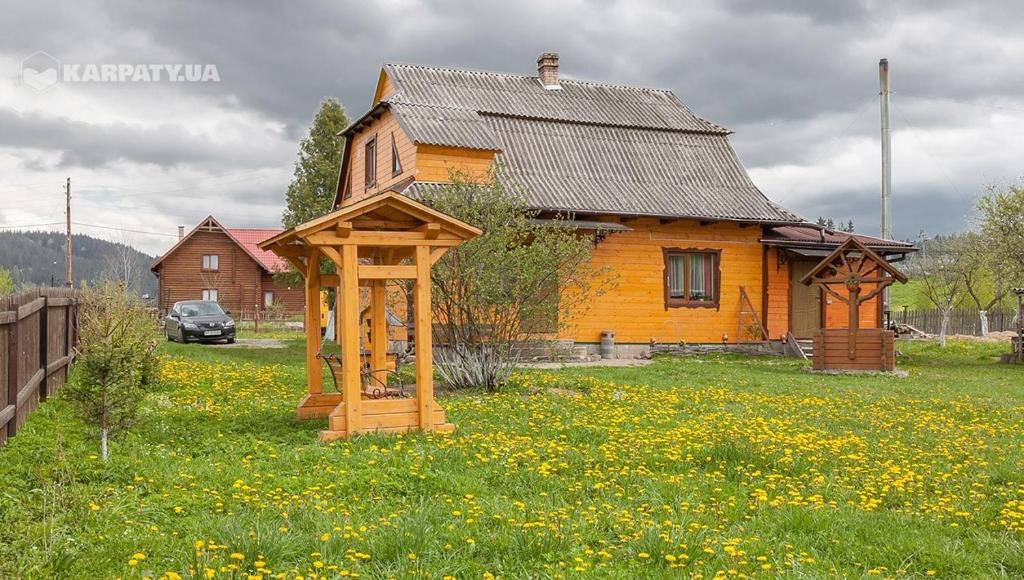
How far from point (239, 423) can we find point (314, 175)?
104 feet

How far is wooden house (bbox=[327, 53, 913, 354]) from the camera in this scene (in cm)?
2338

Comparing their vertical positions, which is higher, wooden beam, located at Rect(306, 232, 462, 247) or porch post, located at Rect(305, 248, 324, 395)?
wooden beam, located at Rect(306, 232, 462, 247)

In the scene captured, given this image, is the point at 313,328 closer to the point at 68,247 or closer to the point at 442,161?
the point at 442,161

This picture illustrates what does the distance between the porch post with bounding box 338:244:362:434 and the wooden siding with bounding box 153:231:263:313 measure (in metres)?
48.0

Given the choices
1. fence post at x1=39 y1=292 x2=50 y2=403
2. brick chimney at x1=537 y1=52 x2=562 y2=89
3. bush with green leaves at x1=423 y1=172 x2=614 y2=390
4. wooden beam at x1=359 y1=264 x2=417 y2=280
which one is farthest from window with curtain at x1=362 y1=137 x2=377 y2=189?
wooden beam at x1=359 y1=264 x2=417 y2=280

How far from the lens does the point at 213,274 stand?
55.7 meters

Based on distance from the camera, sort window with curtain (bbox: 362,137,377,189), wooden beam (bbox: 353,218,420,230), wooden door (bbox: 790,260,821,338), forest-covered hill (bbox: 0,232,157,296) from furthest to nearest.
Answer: forest-covered hill (bbox: 0,232,157,296)
window with curtain (bbox: 362,137,377,189)
wooden door (bbox: 790,260,821,338)
wooden beam (bbox: 353,218,420,230)

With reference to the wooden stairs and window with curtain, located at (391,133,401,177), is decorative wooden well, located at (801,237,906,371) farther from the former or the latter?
window with curtain, located at (391,133,401,177)

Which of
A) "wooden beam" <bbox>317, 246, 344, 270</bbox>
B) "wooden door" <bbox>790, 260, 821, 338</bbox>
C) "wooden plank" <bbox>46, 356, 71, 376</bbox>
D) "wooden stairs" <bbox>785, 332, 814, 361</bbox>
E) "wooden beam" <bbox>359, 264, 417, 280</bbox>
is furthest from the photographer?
"wooden door" <bbox>790, 260, 821, 338</bbox>

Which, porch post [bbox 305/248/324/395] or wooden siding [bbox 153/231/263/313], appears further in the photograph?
wooden siding [bbox 153/231/263/313]

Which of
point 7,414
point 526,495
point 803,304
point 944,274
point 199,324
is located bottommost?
point 526,495

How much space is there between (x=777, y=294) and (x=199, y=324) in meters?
18.5

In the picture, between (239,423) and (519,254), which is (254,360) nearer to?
(519,254)

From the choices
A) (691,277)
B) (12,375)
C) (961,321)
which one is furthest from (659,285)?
(961,321)
